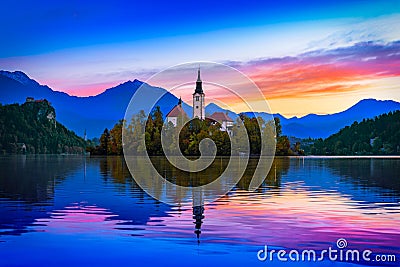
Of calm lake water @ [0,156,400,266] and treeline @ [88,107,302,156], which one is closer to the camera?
calm lake water @ [0,156,400,266]

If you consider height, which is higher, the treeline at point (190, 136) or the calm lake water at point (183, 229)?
the treeline at point (190, 136)

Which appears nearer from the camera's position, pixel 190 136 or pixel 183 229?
pixel 183 229

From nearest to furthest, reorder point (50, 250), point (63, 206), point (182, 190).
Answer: point (50, 250) < point (63, 206) < point (182, 190)

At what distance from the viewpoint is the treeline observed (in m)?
159

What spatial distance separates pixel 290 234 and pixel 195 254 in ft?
15.0

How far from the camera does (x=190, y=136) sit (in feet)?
529

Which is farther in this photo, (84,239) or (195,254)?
(84,239)

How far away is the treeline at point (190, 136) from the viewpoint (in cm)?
15875

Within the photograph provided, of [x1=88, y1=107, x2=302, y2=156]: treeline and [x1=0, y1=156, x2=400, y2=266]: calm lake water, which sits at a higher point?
[x1=88, y1=107, x2=302, y2=156]: treeline

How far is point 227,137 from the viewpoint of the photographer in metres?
166

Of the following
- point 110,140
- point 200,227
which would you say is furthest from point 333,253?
point 110,140

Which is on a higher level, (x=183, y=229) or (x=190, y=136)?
(x=190, y=136)

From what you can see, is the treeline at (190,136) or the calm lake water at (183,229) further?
the treeline at (190,136)

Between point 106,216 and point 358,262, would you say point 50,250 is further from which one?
point 358,262
